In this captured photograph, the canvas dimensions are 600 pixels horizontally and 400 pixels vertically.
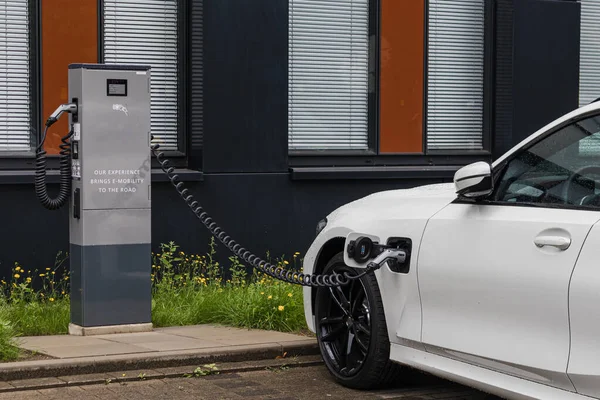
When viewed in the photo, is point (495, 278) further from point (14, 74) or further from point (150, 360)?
point (14, 74)

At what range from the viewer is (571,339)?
5449 mm

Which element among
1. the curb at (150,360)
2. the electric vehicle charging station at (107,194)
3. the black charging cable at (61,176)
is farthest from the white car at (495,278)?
the black charging cable at (61,176)

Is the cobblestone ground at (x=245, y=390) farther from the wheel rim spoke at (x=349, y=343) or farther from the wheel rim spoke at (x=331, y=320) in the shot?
the wheel rim spoke at (x=331, y=320)

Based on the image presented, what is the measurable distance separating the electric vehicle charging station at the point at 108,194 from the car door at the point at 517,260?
10.5 ft

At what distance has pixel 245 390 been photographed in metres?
7.40

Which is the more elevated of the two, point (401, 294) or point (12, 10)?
point (12, 10)

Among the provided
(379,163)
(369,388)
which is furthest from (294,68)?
(369,388)

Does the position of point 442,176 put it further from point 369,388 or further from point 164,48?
point 369,388

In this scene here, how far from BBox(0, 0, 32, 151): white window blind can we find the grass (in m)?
1.27

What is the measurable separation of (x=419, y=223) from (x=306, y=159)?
18.8ft

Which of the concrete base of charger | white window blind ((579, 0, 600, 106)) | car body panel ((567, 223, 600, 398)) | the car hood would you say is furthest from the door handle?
white window blind ((579, 0, 600, 106))

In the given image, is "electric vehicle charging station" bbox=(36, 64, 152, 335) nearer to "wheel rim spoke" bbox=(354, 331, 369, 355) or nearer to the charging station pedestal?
the charging station pedestal

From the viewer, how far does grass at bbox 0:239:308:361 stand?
915cm

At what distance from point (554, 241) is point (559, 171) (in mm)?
594
